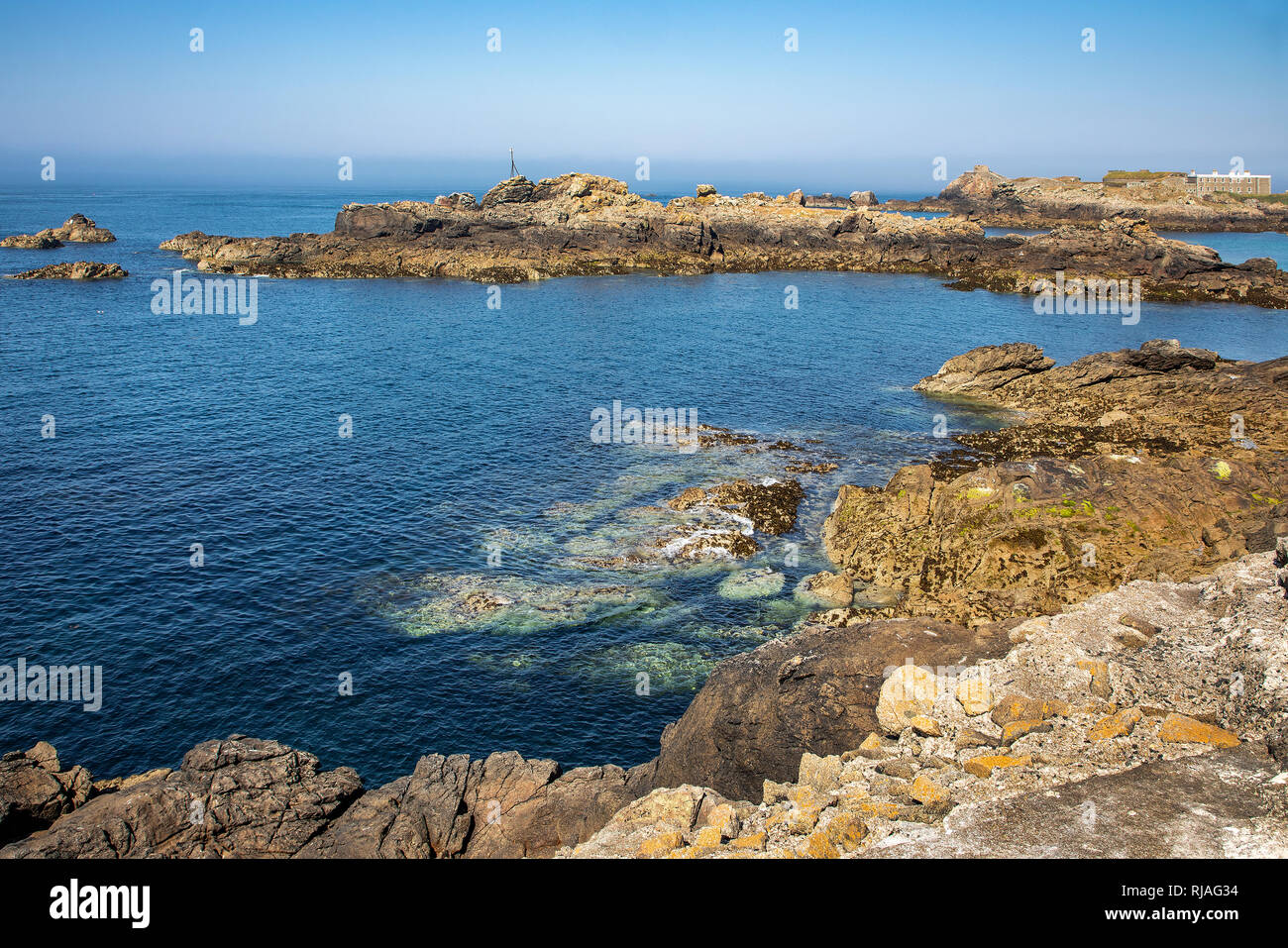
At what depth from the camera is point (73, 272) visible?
11400 centimetres

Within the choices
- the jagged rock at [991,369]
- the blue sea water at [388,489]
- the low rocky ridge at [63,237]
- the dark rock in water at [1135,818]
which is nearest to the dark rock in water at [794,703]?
the blue sea water at [388,489]

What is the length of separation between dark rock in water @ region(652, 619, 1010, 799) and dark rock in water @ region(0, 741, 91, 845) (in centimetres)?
1610

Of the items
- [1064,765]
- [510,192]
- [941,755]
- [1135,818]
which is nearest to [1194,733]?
[1064,765]

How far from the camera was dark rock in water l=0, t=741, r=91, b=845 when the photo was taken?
791 inches

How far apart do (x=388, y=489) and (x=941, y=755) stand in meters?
38.5

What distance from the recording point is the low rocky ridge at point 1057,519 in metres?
31.1

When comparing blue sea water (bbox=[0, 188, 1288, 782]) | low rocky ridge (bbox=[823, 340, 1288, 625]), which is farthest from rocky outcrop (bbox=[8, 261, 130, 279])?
low rocky ridge (bbox=[823, 340, 1288, 625])

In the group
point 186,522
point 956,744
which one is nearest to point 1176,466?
point 956,744

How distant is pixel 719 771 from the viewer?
2212 centimetres

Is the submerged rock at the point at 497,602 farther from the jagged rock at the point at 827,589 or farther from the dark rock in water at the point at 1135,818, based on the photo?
the dark rock in water at the point at 1135,818

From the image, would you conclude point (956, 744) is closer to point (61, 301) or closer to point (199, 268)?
point (61, 301)

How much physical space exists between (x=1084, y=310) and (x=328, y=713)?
113879 mm

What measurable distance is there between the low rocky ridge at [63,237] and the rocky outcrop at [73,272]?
1215 inches

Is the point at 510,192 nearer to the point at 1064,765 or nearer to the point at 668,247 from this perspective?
the point at 668,247
